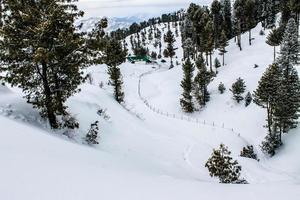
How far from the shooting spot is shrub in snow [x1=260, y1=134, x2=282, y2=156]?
138 ft

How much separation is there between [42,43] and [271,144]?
34.5m

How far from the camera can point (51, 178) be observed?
295 inches

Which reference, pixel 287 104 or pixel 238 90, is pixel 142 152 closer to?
pixel 287 104

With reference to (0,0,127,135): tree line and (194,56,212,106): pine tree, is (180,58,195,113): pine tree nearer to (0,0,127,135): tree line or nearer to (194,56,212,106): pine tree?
(194,56,212,106): pine tree

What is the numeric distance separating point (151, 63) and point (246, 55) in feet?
134

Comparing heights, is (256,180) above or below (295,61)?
below

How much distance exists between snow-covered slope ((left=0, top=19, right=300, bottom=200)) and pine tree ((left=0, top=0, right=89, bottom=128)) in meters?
2.02

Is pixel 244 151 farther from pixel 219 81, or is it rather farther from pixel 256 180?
pixel 219 81

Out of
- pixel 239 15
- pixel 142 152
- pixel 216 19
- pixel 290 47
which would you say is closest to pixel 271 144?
Result: pixel 290 47

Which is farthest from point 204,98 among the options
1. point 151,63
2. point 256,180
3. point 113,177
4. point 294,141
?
point 113,177

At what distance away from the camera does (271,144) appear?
4191 centimetres

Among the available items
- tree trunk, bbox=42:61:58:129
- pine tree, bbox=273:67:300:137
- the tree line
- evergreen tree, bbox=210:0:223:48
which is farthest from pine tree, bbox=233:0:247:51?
tree trunk, bbox=42:61:58:129

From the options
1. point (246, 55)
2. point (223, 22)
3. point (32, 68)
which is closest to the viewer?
point (32, 68)

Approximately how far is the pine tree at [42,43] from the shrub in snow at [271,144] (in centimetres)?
3154
